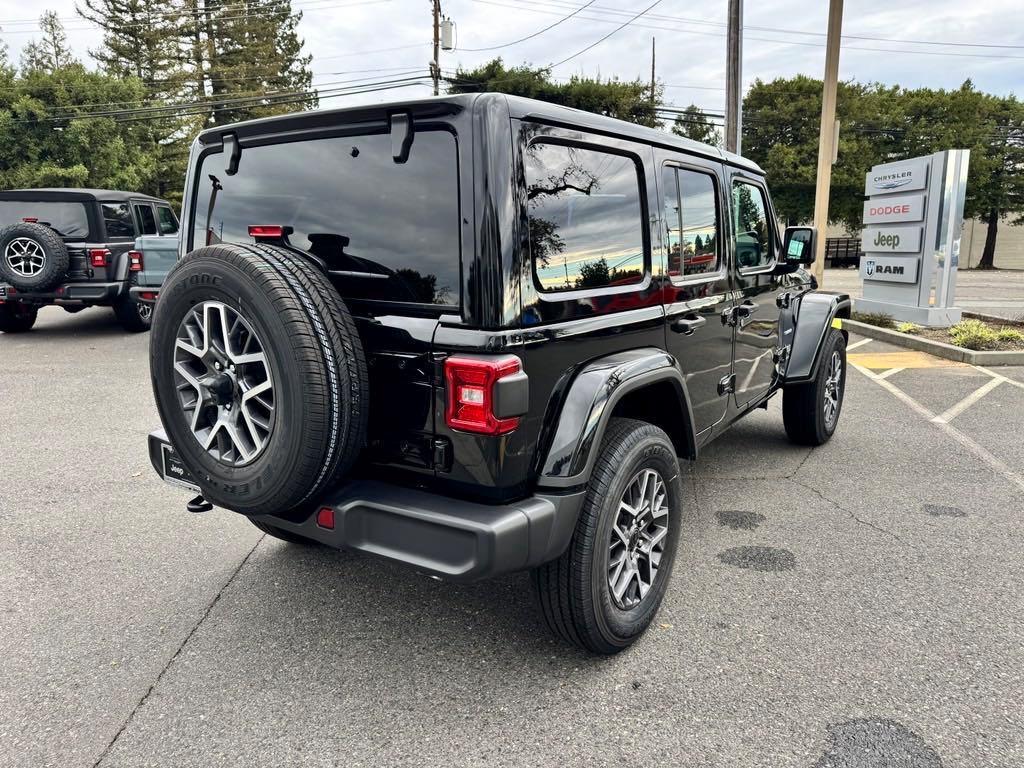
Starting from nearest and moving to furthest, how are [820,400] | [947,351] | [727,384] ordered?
1. [727,384]
2. [820,400]
3. [947,351]

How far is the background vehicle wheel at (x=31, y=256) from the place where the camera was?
9.23m

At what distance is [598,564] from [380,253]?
4.30 ft

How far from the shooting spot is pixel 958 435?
5.71m

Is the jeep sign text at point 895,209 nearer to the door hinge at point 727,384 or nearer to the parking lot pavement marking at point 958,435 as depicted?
the parking lot pavement marking at point 958,435

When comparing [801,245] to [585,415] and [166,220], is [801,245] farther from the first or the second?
[166,220]

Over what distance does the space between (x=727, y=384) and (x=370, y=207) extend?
7.40 feet

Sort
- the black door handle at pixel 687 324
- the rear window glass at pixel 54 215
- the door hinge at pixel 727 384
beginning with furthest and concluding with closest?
the rear window glass at pixel 54 215 < the door hinge at pixel 727 384 < the black door handle at pixel 687 324

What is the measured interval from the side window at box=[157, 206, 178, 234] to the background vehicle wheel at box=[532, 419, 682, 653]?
11058 millimetres

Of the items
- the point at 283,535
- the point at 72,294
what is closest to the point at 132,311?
the point at 72,294

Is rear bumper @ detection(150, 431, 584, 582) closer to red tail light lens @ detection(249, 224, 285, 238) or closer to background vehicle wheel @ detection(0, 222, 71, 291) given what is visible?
red tail light lens @ detection(249, 224, 285, 238)

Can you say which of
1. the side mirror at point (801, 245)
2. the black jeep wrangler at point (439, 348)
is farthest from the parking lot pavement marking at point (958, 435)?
the black jeep wrangler at point (439, 348)

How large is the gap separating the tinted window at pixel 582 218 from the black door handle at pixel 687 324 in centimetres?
35

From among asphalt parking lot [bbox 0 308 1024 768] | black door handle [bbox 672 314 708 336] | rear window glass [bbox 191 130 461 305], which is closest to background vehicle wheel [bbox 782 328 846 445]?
A: asphalt parking lot [bbox 0 308 1024 768]

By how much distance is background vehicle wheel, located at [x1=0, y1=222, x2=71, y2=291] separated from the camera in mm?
9234
